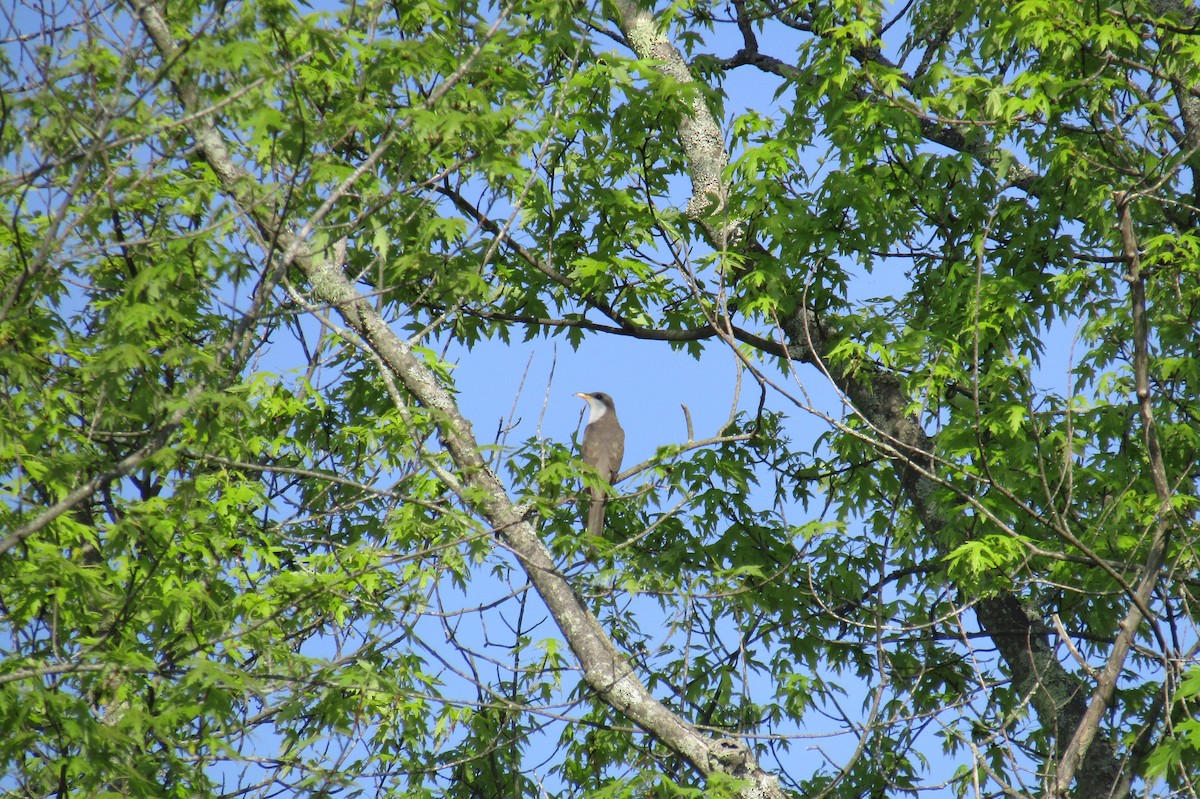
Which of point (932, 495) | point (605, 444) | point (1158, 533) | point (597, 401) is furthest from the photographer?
point (597, 401)

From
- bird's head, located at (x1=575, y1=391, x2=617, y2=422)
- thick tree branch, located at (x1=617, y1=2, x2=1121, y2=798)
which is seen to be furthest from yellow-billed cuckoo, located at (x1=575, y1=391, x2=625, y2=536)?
thick tree branch, located at (x1=617, y1=2, x2=1121, y2=798)

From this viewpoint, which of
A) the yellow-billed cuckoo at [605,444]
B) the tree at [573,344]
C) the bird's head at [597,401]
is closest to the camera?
the tree at [573,344]

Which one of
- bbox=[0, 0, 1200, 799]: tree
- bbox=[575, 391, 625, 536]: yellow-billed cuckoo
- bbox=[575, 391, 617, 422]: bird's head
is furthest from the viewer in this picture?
bbox=[575, 391, 617, 422]: bird's head

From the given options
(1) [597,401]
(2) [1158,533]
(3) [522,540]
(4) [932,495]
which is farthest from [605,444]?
(2) [1158,533]

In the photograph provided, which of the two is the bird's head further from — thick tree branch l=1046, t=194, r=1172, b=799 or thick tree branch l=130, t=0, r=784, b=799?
thick tree branch l=1046, t=194, r=1172, b=799

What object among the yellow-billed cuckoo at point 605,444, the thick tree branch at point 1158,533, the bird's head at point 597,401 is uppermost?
the bird's head at point 597,401

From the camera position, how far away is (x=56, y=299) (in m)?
6.29

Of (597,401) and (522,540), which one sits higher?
(597,401)

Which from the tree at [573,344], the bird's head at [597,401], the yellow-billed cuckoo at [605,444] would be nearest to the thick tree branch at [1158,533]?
the tree at [573,344]

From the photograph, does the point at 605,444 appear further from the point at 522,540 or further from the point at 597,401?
the point at 522,540

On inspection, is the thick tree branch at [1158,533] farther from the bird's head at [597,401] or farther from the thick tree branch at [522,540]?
the bird's head at [597,401]

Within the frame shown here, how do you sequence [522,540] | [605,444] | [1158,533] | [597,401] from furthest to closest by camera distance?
[597,401], [605,444], [522,540], [1158,533]

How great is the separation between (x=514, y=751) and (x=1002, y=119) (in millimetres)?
5523

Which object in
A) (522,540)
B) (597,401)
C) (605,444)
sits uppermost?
(597,401)
